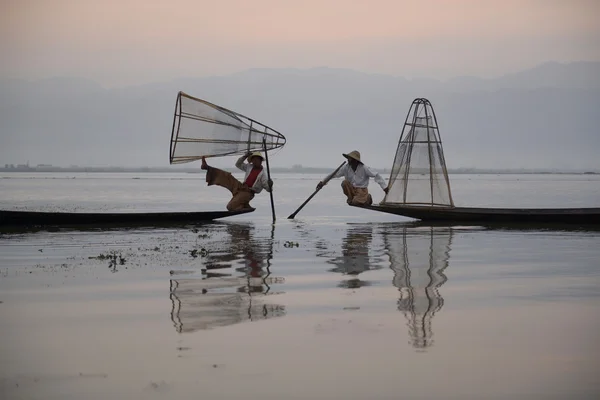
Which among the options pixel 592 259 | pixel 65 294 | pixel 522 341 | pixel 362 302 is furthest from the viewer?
pixel 592 259

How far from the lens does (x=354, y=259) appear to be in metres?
11.9

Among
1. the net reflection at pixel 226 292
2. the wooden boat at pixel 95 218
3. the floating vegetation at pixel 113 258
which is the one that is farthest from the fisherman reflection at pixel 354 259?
the wooden boat at pixel 95 218

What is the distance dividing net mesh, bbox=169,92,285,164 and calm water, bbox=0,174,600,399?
5952mm

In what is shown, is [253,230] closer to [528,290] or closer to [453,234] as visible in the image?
[453,234]

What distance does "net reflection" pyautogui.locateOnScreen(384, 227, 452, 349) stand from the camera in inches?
279

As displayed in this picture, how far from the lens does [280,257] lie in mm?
12164

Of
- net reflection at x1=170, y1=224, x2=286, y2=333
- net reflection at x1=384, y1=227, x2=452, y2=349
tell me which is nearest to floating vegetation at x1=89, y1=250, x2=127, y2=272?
net reflection at x1=170, y1=224, x2=286, y2=333

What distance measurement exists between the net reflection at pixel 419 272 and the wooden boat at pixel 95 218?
4162 mm

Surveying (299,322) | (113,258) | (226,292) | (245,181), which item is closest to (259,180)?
(245,181)

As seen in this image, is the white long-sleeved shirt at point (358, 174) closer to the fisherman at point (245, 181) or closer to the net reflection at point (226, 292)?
the fisherman at point (245, 181)

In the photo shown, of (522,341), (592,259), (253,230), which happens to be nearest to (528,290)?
(522,341)

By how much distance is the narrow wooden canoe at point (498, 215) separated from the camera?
732 inches

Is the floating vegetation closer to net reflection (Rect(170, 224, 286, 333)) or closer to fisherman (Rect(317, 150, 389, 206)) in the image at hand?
net reflection (Rect(170, 224, 286, 333))

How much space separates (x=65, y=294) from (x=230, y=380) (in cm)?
385
